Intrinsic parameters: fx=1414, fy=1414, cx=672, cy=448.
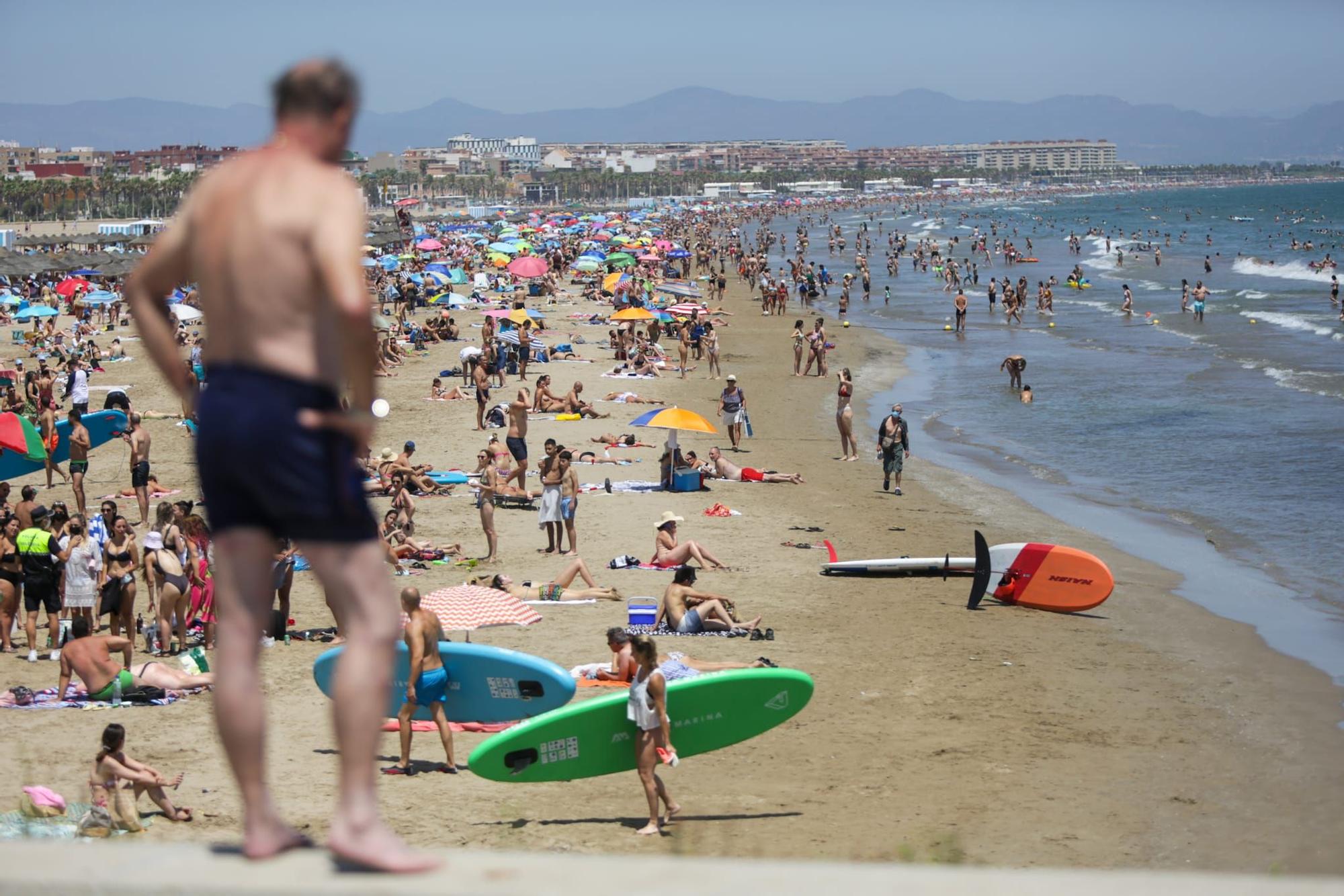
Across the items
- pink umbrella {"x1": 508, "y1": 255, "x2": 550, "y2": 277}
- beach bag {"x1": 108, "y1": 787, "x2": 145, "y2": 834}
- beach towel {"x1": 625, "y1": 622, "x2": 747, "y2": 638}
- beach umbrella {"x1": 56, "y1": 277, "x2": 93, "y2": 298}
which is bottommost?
beach towel {"x1": 625, "y1": 622, "x2": 747, "y2": 638}

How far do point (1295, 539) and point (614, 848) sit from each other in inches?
512

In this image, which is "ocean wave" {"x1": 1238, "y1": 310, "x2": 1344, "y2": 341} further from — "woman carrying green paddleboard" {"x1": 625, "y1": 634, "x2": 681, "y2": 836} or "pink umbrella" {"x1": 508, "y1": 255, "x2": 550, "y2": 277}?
"woman carrying green paddleboard" {"x1": 625, "y1": 634, "x2": 681, "y2": 836}

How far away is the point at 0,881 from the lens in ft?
6.70

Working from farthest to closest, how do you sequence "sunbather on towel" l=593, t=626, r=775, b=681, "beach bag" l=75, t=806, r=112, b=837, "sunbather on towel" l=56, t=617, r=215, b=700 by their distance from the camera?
1. "sunbather on towel" l=56, t=617, r=215, b=700
2. "sunbather on towel" l=593, t=626, r=775, b=681
3. "beach bag" l=75, t=806, r=112, b=837

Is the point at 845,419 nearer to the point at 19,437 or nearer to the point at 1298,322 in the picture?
the point at 19,437

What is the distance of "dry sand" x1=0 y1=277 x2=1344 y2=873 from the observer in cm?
837

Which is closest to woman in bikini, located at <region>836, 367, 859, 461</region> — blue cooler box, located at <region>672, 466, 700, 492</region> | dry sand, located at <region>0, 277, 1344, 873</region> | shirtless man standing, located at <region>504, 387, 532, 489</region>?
blue cooler box, located at <region>672, 466, 700, 492</region>

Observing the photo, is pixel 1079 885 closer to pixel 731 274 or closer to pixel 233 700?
pixel 233 700

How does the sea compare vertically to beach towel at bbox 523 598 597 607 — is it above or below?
below

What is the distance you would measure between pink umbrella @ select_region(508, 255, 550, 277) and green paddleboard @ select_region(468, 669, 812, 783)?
3309cm

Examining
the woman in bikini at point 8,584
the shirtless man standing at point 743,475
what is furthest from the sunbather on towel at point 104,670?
the shirtless man standing at point 743,475

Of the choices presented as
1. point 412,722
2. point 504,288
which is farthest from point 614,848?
point 504,288

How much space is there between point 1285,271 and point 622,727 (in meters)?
71.1

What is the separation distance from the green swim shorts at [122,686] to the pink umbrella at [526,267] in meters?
30.9
